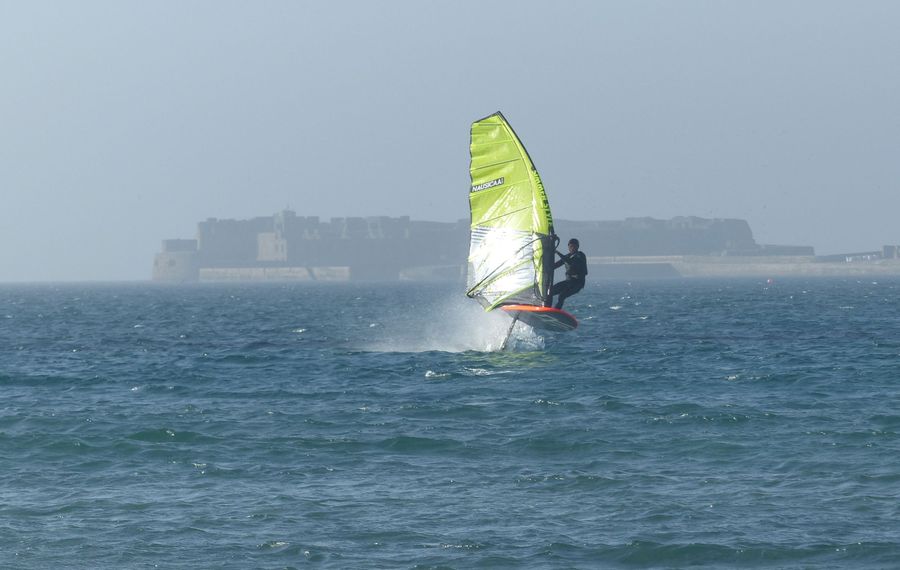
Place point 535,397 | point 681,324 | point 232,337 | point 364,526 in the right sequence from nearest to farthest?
point 364,526
point 535,397
point 232,337
point 681,324

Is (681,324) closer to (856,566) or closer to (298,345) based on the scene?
(298,345)

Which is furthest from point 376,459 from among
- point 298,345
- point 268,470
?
point 298,345

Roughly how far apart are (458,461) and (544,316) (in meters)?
11.7

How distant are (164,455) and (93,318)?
53.8 m

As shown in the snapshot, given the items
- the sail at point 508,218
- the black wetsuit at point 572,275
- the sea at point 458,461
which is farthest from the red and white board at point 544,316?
the sea at point 458,461

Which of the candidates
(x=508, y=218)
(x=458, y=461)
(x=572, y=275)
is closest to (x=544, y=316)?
(x=572, y=275)

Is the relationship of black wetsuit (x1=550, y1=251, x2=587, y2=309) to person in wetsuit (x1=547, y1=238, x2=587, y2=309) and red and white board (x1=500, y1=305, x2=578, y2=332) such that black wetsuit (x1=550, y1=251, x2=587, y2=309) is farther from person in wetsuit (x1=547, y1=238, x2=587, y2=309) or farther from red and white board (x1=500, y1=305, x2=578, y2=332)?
red and white board (x1=500, y1=305, x2=578, y2=332)

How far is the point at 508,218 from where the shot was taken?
30.4 meters

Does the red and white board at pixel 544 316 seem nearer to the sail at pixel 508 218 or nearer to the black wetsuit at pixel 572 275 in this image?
the sail at pixel 508 218

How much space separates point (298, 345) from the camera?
145 feet

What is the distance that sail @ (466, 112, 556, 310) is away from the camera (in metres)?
29.8

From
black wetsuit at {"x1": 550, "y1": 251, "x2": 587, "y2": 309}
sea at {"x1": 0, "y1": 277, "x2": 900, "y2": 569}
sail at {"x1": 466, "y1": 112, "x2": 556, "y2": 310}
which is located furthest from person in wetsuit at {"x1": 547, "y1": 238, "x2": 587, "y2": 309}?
sea at {"x1": 0, "y1": 277, "x2": 900, "y2": 569}

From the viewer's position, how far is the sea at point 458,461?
14.2m

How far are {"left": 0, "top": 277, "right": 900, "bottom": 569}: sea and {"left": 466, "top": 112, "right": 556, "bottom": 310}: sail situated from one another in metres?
2.29
